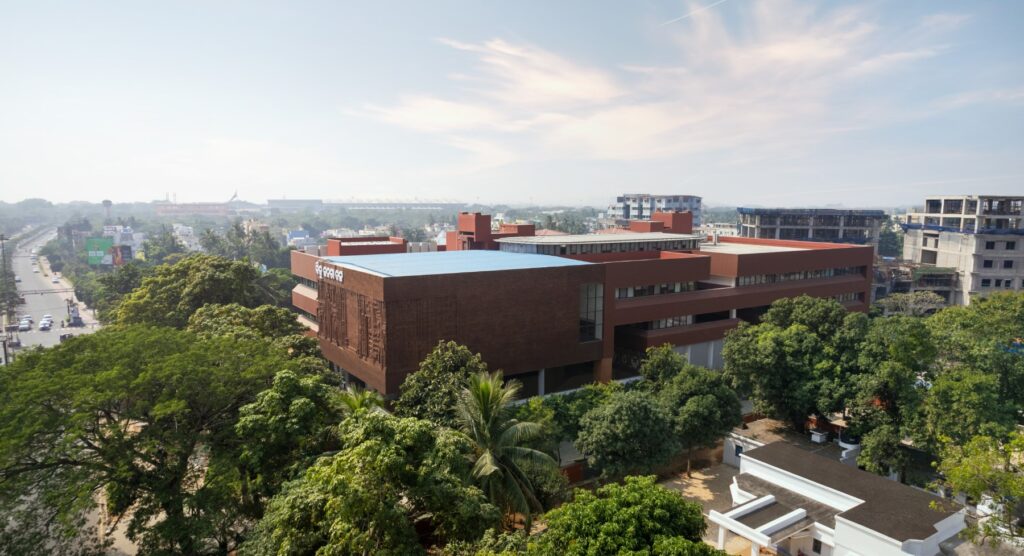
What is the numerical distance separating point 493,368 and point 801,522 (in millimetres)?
16436

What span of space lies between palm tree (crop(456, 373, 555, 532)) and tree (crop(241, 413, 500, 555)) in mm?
1924

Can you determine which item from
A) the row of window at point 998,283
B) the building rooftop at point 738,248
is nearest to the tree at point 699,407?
the building rooftop at point 738,248

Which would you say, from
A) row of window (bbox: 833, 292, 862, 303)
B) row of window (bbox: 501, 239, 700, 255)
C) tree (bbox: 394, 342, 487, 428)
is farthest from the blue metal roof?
row of window (bbox: 833, 292, 862, 303)

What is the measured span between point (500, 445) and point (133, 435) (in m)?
11.8

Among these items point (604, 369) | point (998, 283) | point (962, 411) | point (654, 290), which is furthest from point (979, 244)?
point (604, 369)

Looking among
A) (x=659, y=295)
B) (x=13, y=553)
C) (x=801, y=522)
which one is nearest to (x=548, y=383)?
(x=659, y=295)

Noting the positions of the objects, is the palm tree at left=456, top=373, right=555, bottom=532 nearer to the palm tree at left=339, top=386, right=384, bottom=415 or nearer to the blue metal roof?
the palm tree at left=339, top=386, right=384, bottom=415

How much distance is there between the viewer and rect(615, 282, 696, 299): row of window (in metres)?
39.0

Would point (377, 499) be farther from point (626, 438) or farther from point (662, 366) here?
point (662, 366)

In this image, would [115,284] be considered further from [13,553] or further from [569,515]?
[569,515]

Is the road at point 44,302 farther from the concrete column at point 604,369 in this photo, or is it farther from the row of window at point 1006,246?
the row of window at point 1006,246

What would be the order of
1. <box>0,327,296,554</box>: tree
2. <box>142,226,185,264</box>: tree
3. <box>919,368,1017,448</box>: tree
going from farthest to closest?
1. <box>142,226,185,264</box>: tree
2. <box>919,368,1017,448</box>: tree
3. <box>0,327,296,554</box>: tree

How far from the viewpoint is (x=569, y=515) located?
13.5 meters

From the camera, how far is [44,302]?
9325 centimetres
